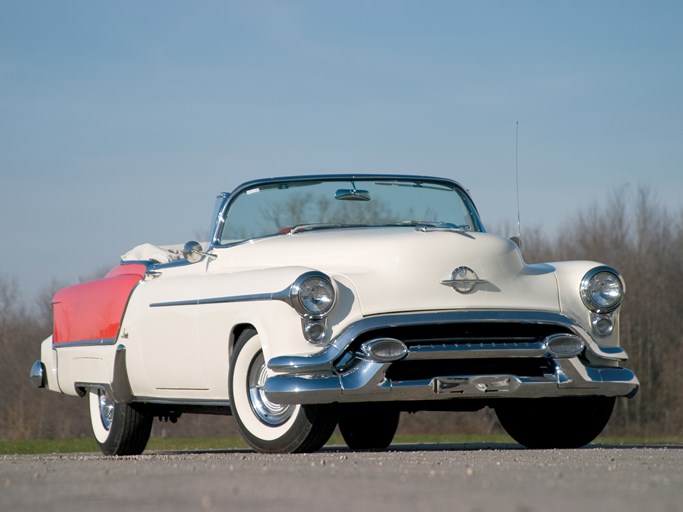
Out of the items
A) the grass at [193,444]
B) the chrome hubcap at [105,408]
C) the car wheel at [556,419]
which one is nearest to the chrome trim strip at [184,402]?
the chrome hubcap at [105,408]

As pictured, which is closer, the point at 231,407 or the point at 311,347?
the point at 311,347

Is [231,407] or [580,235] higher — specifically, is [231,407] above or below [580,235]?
above

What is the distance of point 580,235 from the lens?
44781 mm

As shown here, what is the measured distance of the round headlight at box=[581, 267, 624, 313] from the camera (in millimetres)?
7371

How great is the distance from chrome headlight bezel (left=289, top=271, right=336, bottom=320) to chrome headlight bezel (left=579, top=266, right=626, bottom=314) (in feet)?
5.30

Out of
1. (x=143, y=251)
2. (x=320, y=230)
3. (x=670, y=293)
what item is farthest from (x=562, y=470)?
(x=670, y=293)

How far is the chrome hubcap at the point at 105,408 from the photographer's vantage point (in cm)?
912

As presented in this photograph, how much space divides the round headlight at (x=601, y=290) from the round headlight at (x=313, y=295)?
162 cm

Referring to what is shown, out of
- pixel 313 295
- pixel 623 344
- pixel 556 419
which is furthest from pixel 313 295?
pixel 623 344

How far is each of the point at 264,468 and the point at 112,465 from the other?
3.21 ft

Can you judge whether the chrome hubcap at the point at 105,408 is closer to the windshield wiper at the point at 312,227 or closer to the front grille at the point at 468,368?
the windshield wiper at the point at 312,227

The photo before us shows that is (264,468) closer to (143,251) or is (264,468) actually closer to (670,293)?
(143,251)

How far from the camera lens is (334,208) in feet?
27.5

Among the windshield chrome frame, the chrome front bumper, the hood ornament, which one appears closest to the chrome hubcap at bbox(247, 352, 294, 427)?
the chrome front bumper
